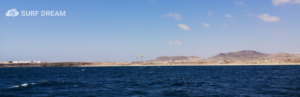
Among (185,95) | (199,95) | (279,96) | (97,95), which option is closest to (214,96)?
(199,95)

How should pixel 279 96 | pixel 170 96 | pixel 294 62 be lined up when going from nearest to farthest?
pixel 279 96 → pixel 170 96 → pixel 294 62

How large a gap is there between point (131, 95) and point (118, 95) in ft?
6.22

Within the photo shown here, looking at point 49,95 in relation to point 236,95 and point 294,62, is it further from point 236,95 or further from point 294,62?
point 294,62

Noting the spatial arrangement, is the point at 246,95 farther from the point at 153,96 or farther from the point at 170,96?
the point at 153,96

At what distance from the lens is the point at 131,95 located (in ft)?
92.0

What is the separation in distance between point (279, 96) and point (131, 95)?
64.4ft

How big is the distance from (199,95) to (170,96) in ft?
13.4

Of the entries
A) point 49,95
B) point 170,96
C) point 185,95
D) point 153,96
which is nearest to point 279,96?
point 185,95

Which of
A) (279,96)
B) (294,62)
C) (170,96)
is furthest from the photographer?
(294,62)

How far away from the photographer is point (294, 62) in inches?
7721

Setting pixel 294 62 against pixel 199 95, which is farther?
pixel 294 62

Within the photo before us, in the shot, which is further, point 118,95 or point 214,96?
point 118,95

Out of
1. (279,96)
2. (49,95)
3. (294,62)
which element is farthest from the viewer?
(294,62)

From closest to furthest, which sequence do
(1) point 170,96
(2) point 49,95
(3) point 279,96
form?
(3) point 279,96
(1) point 170,96
(2) point 49,95
